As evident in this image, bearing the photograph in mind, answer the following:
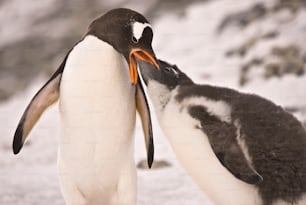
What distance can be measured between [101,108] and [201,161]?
184 millimetres

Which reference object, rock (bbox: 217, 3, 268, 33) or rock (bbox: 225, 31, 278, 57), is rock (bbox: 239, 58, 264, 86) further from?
rock (bbox: 217, 3, 268, 33)

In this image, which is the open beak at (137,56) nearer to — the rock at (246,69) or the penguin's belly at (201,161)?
the penguin's belly at (201,161)

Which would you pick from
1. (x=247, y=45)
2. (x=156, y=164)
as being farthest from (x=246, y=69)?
(x=156, y=164)

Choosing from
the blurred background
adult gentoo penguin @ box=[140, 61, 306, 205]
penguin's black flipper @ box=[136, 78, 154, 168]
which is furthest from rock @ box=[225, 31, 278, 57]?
penguin's black flipper @ box=[136, 78, 154, 168]

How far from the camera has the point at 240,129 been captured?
3.09 feet

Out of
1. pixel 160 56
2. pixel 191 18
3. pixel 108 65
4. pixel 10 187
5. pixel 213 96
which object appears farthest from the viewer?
pixel 191 18

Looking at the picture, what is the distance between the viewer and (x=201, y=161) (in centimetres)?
97

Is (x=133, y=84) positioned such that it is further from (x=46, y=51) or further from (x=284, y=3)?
(x=284, y=3)

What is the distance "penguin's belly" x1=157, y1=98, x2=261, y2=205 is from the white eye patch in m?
0.20

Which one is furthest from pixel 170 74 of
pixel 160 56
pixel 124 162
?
pixel 160 56

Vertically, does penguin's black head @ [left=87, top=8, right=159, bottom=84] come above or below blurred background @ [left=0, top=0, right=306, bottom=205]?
below

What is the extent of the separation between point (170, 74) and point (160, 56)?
481 millimetres

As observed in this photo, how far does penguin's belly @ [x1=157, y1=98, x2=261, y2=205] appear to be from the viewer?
935 mm

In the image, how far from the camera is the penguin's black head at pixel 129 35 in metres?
0.83
